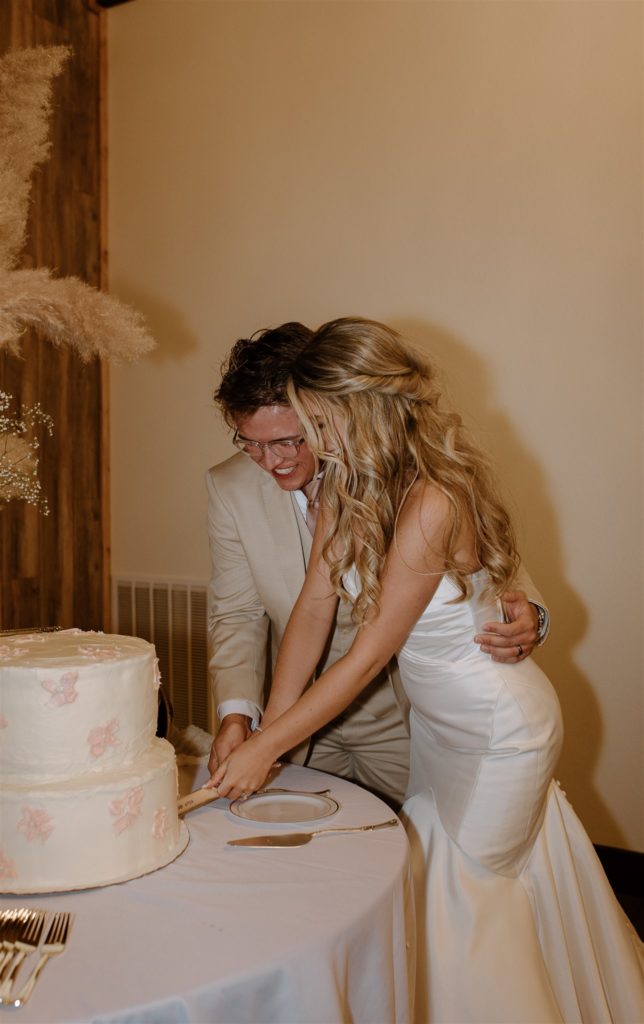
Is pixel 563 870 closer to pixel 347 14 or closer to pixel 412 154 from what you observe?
pixel 412 154

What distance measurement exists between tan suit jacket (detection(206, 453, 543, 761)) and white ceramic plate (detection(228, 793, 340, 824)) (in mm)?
534

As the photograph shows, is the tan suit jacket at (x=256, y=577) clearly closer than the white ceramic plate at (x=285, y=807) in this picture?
No

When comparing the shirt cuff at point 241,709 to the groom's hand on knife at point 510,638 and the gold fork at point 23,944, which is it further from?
the gold fork at point 23,944

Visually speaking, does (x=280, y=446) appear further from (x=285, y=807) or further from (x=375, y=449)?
(x=285, y=807)

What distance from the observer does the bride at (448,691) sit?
1.77 metres

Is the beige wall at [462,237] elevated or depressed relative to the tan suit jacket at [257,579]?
elevated

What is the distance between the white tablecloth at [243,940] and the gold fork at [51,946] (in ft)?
0.03

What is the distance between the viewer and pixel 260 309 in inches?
159

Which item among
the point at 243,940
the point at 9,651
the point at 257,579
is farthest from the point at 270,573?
the point at 243,940

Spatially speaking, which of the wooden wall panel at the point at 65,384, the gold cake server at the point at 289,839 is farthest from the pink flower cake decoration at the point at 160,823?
the wooden wall panel at the point at 65,384

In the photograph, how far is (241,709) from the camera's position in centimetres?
208

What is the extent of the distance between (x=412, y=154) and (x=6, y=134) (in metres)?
2.26

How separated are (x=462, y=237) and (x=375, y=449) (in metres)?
1.91

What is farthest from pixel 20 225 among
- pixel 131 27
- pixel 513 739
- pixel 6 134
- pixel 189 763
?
pixel 131 27
